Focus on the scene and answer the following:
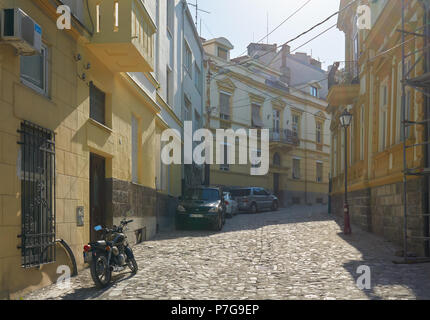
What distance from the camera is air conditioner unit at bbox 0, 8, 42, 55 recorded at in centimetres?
584

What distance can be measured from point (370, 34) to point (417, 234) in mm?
7127

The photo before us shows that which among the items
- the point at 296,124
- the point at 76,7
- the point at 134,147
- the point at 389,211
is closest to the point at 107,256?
the point at 76,7

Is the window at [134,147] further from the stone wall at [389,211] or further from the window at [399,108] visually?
the window at [399,108]

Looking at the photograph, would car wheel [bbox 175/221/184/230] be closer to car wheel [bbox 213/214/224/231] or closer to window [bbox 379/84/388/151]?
car wheel [bbox 213/214/224/231]

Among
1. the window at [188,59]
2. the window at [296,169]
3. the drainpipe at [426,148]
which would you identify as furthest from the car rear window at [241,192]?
the drainpipe at [426,148]

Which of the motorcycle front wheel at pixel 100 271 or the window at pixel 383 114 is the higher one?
the window at pixel 383 114

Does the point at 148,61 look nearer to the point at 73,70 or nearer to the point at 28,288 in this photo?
the point at 73,70

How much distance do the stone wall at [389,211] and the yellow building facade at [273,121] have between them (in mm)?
14718

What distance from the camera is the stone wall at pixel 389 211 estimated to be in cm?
961

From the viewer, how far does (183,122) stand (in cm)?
2088

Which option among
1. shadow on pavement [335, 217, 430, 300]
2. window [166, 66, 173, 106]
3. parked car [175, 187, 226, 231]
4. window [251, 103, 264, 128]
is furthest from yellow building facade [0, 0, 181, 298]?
window [251, 103, 264, 128]

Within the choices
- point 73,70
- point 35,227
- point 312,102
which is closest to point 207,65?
point 312,102

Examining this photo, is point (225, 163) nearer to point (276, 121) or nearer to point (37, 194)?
point (276, 121)

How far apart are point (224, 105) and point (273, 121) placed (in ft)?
20.2
